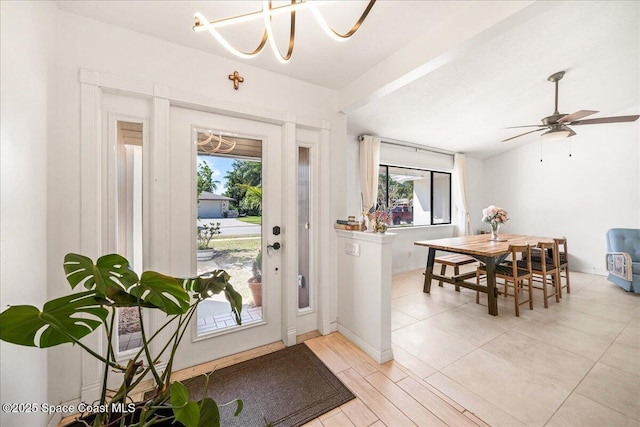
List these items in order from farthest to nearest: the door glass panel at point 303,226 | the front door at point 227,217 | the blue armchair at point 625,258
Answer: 1. the blue armchair at point 625,258
2. the door glass panel at point 303,226
3. the front door at point 227,217

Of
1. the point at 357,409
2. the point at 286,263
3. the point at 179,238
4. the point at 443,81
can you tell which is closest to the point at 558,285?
the point at 443,81

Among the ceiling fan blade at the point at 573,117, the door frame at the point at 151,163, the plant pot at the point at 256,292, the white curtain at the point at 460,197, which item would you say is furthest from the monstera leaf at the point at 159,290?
the white curtain at the point at 460,197

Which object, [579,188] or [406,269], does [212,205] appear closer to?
[406,269]

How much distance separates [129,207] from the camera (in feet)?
5.85

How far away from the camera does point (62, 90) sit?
59.8 inches

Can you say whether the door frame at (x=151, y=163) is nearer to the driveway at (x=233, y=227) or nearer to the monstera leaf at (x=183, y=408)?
the driveway at (x=233, y=227)

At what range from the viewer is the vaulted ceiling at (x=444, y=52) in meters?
1.55

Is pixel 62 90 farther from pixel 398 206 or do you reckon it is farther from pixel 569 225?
pixel 569 225

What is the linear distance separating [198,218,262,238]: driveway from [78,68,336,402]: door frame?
0.27 metres

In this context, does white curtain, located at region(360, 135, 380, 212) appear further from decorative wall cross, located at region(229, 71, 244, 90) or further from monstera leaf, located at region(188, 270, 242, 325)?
monstera leaf, located at region(188, 270, 242, 325)

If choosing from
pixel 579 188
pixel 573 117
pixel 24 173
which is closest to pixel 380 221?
pixel 24 173

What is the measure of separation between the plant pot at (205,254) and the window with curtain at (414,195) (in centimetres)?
326

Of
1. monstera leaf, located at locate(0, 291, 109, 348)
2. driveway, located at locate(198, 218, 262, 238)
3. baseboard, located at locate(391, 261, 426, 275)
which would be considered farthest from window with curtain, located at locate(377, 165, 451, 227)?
monstera leaf, located at locate(0, 291, 109, 348)

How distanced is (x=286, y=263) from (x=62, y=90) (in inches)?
77.3
